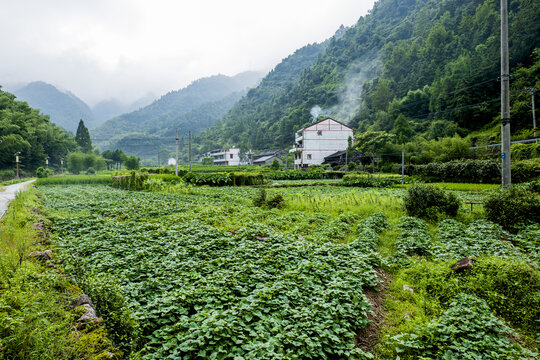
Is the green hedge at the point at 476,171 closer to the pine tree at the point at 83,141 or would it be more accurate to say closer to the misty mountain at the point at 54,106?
the pine tree at the point at 83,141

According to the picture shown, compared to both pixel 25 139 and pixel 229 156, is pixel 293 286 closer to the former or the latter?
pixel 25 139

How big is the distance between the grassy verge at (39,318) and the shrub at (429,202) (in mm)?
10423

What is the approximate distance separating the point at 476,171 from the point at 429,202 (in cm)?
1445

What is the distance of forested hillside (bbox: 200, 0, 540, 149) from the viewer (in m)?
39.3

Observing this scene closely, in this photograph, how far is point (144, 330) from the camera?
350 cm

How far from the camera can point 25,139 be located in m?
50.9

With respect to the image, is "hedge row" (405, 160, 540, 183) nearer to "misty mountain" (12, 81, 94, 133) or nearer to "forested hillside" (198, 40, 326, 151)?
"forested hillside" (198, 40, 326, 151)

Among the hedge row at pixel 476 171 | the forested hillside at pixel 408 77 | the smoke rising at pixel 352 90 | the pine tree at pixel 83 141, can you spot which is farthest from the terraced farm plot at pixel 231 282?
the pine tree at pixel 83 141

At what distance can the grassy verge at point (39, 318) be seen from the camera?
255 cm

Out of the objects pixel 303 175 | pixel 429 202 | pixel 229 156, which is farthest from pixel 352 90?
pixel 429 202

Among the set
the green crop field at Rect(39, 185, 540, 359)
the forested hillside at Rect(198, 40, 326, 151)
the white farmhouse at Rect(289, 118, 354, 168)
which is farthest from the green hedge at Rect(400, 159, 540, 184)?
the forested hillside at Rect(198, 40, 326, 151)

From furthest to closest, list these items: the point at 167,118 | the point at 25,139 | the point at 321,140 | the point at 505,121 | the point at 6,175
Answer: the point at 167,118 < the point at 321,140 < the point at 25,139 < the point at 6,175 < the point at 505,121

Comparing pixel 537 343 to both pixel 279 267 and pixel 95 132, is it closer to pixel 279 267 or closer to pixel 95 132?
pixel 279 267

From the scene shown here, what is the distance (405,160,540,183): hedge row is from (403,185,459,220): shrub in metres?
12.2
